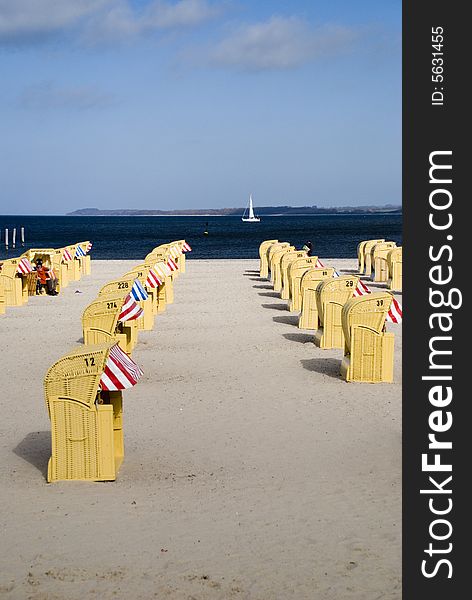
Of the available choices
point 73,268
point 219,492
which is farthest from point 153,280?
point 73,268

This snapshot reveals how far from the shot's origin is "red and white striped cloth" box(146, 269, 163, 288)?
21.7 metres

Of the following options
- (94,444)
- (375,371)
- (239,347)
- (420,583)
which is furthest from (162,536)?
(239,347)

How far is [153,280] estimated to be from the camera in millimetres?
21906

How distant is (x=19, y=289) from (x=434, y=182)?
19997 mm

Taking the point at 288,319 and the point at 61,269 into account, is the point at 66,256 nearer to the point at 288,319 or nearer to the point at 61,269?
the point at 61,269

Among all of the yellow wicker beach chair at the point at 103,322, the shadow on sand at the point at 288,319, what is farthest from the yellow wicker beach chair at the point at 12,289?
the yellow wicker beach chair at the point at 103,322

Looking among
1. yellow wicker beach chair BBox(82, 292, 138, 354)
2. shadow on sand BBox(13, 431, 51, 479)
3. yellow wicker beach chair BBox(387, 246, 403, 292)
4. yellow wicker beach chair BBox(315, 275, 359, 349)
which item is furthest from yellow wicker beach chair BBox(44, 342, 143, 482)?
yellow wicker beach chair BBox(387, 246, 403, 292)

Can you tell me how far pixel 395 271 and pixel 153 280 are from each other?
9076 millimetres

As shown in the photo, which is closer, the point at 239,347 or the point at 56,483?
the point at 56,483

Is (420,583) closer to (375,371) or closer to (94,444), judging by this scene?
(94,444)

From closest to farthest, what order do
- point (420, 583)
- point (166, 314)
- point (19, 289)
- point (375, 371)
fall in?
point (420, 583) < point (375, 371) < point (166, 314) < point (19, 289)

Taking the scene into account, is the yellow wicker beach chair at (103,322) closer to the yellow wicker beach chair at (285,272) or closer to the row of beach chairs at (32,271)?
the row of beach chairs at (32,271)

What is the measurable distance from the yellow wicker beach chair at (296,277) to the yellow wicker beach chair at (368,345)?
875cm

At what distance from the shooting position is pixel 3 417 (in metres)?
12.2
